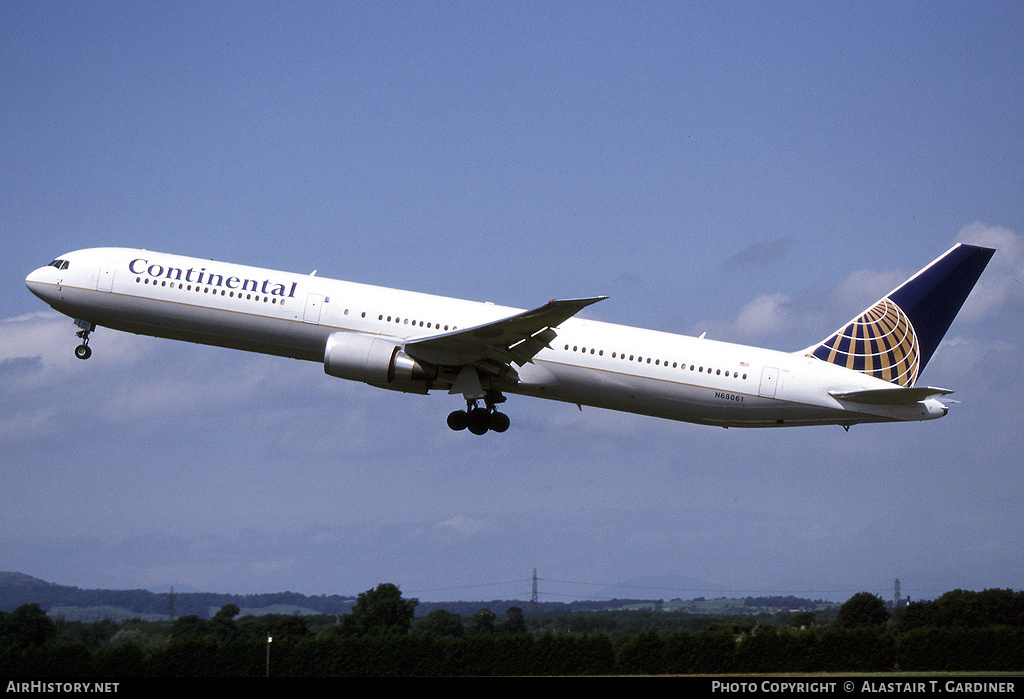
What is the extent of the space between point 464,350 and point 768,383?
30.5 ft

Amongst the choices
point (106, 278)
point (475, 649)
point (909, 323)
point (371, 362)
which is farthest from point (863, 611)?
point (106, 278)

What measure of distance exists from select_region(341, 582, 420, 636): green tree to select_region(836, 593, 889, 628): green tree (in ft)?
50.3

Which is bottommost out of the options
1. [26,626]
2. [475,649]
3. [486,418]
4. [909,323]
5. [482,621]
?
[475,649]

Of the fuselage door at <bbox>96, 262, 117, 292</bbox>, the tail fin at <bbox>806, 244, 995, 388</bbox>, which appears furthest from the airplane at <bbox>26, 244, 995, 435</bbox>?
the tail fin at <bbox>806, 244, 995, 388</bbox>

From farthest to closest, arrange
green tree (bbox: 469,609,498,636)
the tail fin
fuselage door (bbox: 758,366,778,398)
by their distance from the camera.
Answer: green tree (bbox: 469,609,498,636) → the tail fin → fuselage door (bbox: 758,366,778,398)

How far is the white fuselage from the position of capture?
3050 cm

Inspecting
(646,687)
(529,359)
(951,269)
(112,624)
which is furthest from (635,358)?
(112,624)

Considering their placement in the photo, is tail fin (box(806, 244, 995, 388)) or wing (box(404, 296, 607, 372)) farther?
tail fin (box(806, 244, 995, 388))

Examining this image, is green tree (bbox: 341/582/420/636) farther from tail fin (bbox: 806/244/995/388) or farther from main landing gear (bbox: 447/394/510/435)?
tail fin (bbox: 806/244/995/388)

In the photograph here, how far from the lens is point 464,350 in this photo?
2980 centimetres

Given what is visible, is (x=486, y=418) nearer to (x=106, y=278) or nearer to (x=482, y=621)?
(x=482, y=621)

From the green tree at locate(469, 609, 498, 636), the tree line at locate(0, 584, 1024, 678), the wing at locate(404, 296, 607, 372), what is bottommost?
the tree line at locate(0, 584, 1024, 678)

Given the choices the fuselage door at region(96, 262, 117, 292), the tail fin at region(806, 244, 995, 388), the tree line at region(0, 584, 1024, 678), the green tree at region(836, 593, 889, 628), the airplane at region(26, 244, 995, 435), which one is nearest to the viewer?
the tree line at region(0, 584, 1024, 678)

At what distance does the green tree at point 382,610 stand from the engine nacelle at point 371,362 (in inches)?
368
